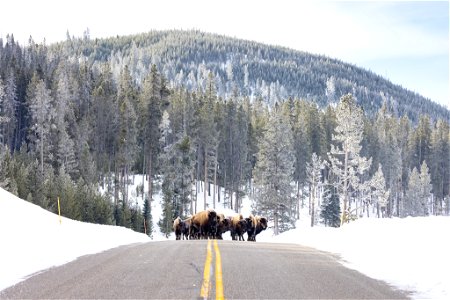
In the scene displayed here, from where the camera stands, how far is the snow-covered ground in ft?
36.2

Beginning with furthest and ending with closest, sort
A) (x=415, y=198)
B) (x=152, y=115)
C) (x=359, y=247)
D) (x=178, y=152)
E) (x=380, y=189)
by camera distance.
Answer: (x=415, y=198)
(x=380, y=189)
(x=152, y=115)
(x=178, y=152)
(x=359, y=247)

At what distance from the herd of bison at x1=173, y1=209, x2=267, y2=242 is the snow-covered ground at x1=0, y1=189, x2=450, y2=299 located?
10426mm

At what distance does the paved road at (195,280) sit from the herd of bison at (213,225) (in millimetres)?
19238

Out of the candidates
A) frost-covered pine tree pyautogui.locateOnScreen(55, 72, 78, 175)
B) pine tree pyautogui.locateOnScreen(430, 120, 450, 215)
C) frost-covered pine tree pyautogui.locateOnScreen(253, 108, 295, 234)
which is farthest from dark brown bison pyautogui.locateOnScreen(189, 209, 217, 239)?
pine tree pyautogui.locateOnScreen(430, 120, 450, 215)

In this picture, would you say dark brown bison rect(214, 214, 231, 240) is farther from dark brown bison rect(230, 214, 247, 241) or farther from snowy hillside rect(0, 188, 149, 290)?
snowy hillside rect(0, 188, 149, 290)

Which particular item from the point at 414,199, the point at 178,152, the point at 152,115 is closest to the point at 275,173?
the point at 178,152

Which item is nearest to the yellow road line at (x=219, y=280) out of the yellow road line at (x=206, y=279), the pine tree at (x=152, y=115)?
the yellow road line at (x=206, y=279)

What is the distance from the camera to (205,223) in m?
33.1

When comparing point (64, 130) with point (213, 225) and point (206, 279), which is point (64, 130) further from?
point (206, 279)

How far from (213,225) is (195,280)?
75.1 feet

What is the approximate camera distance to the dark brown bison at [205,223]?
108ft

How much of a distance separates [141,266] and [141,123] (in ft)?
259

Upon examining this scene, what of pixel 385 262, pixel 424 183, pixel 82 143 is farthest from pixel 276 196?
pixel 424 183

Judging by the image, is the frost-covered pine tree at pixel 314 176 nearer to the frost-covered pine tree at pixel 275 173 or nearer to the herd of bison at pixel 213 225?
the frost-covered pine tree at pixel 275 173
